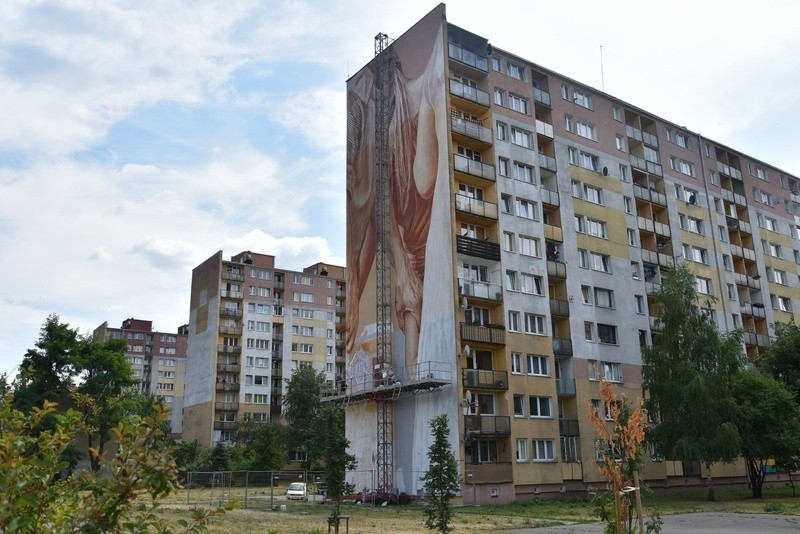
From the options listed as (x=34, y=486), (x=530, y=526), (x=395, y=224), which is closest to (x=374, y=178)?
(x=395, y=224)

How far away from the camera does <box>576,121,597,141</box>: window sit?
54125 mm

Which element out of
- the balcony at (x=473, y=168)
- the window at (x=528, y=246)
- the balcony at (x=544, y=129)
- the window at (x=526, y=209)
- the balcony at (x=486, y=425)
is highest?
the balcony at (x=544, y=129)

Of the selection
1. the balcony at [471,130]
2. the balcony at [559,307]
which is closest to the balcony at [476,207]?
the balcony at [471,130]

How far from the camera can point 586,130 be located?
179 feet

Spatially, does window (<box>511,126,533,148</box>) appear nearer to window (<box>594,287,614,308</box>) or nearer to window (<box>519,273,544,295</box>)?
window (<box>519,273,544,295</box>)

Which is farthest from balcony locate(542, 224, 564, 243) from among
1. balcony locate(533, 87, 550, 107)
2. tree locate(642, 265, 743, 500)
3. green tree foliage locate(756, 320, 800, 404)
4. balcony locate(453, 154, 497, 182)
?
green tree foliage locate(756, 320, 800, 404)

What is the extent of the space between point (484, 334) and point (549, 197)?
41.9 feet

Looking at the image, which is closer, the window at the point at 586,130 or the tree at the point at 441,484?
the tree at the point at 441,484

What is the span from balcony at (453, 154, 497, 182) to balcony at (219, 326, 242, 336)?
193ft

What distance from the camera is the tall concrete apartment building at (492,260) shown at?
42.7 meters

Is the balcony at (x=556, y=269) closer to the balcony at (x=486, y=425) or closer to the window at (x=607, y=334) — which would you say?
the window at (x=607, y=334)

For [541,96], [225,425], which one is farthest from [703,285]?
[225,425]

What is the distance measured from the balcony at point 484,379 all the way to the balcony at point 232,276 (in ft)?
203

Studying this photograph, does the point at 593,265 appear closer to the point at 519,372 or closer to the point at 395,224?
the point at 519,372
